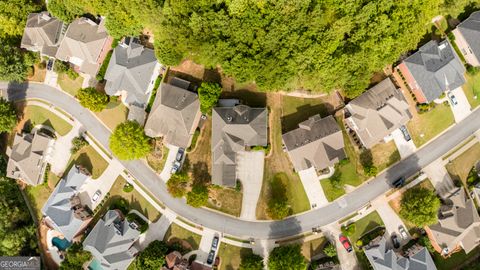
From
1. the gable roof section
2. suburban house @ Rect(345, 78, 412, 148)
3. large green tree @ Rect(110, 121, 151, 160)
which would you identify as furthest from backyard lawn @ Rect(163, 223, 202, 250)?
suburban house @ Rect(345, 78, 412, 148)

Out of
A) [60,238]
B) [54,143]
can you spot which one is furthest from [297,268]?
[54,143]

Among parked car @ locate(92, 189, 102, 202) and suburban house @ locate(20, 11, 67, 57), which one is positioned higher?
suburban house @ locate(20, 11, 67, 57)

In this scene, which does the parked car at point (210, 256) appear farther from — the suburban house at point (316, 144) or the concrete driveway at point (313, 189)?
the suburban house at point (316, 144)

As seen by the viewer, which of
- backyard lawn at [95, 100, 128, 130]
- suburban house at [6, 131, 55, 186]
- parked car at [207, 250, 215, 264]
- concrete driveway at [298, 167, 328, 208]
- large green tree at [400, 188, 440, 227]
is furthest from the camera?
suburban house at [6, 131, 55, 186]

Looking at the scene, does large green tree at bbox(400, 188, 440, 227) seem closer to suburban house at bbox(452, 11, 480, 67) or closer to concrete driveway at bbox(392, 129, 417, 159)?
concrete driveway at bbox(392, 129, 417, 159)

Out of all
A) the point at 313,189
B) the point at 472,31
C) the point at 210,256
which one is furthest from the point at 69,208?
the point at 472,31

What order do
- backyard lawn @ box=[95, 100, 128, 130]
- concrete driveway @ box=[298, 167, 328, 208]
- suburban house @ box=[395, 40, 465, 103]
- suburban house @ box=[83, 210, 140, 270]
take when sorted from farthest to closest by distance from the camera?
1. backyard lawn @ box=[95, 100, 128, 130]
2. suburban house @ box=[83, 210, 140, 270]
3. concrete driveway @ box=[298, 167, 328, 208]
4. suburban house @ box=[395, 40, 465, 103]
